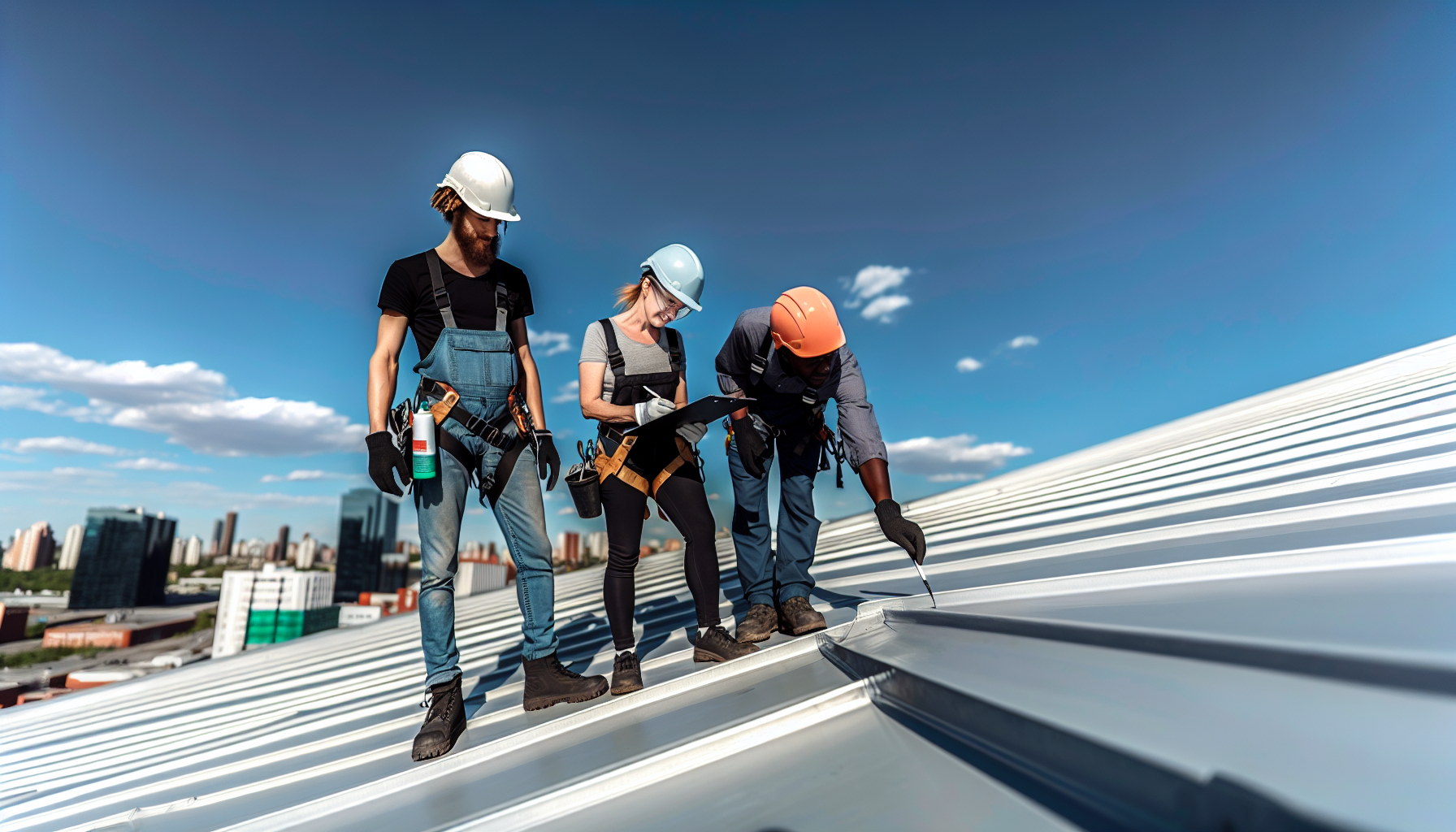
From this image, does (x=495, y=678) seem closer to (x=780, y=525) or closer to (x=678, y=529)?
(x=678, y=529)

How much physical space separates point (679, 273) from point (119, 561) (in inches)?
4192

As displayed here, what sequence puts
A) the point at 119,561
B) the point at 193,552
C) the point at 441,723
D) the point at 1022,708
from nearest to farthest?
the point at 1022,708 → the point at 441,723 → the point at 119,561 → the point at 193,552

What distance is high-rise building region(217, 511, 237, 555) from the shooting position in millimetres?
104988

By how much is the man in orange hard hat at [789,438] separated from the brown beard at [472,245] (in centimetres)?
118

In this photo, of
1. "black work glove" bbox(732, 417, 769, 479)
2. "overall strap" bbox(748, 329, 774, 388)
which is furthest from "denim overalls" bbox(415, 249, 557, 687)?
"overall strap" bbox(748, 329, 774, 388)

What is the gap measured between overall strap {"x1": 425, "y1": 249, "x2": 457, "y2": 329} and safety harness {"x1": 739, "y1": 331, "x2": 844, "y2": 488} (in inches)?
53.2

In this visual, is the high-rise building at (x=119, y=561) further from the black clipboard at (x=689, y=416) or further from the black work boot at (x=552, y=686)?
the black clipboard at (x=689, y=416)

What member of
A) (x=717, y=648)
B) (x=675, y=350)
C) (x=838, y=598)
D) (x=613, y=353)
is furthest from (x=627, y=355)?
(x=838, y=598)

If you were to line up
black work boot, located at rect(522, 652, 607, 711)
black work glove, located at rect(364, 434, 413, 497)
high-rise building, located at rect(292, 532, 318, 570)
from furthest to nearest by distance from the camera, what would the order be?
high-rise building, located at rect(292, 532, 318, 570) < black work boot, located at rect(522, 652, 607, 711) < black work glove, located at rect(364, 434, 413, 497)

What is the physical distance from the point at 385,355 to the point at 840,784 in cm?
223

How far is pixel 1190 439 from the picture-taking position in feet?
19.0

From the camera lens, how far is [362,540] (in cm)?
8356

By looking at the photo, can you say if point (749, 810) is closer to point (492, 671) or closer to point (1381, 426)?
point (492, 671)

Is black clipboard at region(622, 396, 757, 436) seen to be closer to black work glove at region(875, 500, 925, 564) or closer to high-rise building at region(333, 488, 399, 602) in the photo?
black work glove at region(875, 500, 925, 564)
